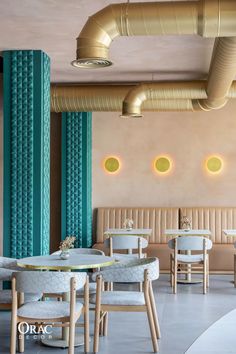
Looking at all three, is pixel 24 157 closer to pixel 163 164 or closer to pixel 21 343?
pixel 21 343

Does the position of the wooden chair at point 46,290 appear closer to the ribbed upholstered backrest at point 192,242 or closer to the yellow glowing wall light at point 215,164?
the ribbed upholstered backrest at point 192,242

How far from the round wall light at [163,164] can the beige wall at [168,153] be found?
0.31 feet

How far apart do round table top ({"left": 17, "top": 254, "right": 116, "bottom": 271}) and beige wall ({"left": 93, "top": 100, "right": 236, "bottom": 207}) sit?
5.44 metres

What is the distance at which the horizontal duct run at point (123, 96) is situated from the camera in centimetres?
948

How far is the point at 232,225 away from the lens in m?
11.1

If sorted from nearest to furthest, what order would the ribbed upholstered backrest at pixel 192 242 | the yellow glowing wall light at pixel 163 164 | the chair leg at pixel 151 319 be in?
the chair leg at pixel 151 319
the ribbed upholstered backrest at pixel 192 242
the yellow glowing wall light at pixel 163 164

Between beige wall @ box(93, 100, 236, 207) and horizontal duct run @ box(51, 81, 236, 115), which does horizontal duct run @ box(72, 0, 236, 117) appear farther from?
beige wall @ box(93, 100, 236, 207)

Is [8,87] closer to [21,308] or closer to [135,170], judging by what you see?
[21,308]

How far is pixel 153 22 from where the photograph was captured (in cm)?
496

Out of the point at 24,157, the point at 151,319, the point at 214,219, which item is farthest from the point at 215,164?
the point at 151,319

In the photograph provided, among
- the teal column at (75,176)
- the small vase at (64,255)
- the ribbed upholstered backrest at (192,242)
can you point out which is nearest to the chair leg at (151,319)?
the small vase at (64,255)

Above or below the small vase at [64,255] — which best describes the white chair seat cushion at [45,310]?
below

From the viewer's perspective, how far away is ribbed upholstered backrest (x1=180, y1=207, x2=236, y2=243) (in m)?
11.1

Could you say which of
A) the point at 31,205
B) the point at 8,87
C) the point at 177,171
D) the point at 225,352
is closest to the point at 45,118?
the point at 8,87
